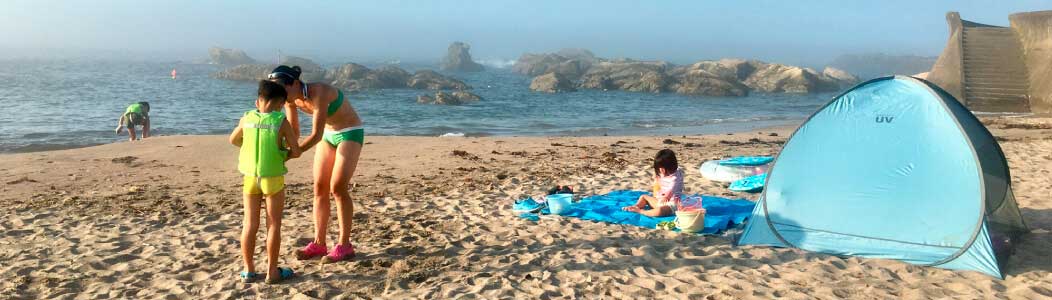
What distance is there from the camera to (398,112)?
2720cm

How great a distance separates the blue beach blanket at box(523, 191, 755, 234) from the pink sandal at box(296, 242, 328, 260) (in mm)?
2677

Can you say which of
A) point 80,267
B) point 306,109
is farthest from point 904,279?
point 80,267

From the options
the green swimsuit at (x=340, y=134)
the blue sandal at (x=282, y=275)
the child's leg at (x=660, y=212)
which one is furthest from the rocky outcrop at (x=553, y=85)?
the blue sandal at (x=282, y=275)

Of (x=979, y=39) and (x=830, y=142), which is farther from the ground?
(x=979, y=39)

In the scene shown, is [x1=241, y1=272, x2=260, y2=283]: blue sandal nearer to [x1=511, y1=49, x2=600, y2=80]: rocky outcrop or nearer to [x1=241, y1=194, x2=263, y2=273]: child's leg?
[x1=241, y1=194, x2=263, y2=273]: child's leg

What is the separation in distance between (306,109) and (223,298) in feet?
5.06

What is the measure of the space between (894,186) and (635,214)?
2.43m

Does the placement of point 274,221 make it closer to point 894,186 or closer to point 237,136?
point 237,136

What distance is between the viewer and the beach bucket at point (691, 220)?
653 centimetres

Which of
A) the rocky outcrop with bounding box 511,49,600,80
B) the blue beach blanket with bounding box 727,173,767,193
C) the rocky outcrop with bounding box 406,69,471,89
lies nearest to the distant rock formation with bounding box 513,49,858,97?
the rocky outcrop with bounding box 511,49,600,80

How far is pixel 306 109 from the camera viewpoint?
5.46 m

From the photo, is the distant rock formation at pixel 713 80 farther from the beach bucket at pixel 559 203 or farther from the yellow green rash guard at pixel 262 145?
the yellow green rash guard at pixel 262 145

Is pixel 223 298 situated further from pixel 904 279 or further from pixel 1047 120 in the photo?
pixel 1047 120

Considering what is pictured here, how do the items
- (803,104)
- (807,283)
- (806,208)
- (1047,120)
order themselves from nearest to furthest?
(807,283) < (806,208) < (1047,120) < (803,104)
